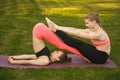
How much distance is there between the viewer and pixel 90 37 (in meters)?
7.13

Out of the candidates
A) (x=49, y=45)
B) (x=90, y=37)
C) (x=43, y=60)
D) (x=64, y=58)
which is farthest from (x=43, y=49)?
(x=49, y=45)

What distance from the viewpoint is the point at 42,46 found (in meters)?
7.18

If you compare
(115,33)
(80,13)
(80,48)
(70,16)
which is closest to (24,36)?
(115,33)

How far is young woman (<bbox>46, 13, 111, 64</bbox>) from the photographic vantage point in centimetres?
711

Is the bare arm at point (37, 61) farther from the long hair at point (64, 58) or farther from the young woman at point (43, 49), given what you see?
the long hair at point (64, 58)

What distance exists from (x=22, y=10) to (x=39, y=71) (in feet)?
32.3

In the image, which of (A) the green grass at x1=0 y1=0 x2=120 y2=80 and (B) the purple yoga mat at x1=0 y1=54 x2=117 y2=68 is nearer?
(A) the green grass at x1=0 y1=0 x2=120 y2=80

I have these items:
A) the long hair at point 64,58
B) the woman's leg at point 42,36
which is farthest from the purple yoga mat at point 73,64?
the woman's leg at point 42,36

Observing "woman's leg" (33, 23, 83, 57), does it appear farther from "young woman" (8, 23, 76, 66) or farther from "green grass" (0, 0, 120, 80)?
"green grass" (0, 0, 120, 80)

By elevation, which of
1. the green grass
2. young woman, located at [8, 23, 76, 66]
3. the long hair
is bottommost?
the green grass

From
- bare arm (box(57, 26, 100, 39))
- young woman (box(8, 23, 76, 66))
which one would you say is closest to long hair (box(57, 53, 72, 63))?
young woman (box(8, 23, 76, 66))

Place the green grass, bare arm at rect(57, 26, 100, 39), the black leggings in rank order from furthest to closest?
the black leggings → bare arm at rect(57, 26, 100, 39) → the green grass

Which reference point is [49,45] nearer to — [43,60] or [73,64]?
[73,64]

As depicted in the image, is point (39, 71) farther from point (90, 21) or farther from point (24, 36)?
point (24, 36)
